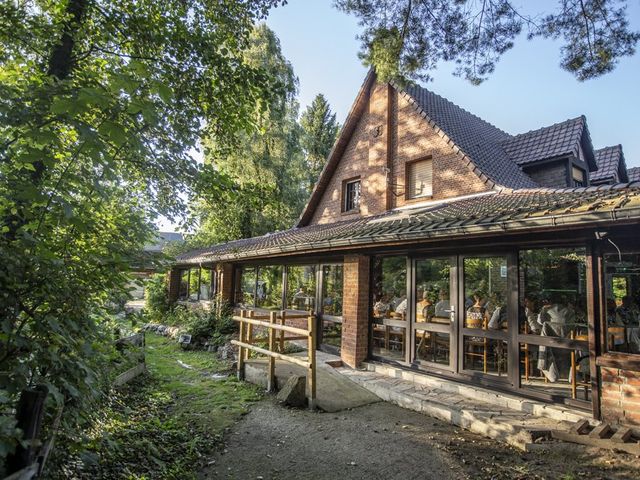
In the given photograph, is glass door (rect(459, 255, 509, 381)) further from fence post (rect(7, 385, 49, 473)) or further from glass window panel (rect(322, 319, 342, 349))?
fence post (rect(7, 385, 49, 473))

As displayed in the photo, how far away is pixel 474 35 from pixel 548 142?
731cm

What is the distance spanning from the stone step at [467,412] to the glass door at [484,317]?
0.59 m

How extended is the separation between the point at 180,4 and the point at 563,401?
730 centimetres

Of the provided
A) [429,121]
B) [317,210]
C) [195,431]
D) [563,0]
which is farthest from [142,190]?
[317,210]

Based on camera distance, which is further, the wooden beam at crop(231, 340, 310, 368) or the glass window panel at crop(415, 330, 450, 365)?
the glass window panel at crop(415, 330, 450, 365)

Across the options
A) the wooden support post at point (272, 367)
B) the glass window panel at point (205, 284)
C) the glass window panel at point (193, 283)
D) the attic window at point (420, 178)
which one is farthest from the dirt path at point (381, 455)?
the glass window panel at point (193, 283)

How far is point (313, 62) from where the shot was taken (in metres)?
8.12

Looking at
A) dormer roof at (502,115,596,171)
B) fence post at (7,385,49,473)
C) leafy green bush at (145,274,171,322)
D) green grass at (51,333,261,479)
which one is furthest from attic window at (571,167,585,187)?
leafy green bush at (145,274,171,322)

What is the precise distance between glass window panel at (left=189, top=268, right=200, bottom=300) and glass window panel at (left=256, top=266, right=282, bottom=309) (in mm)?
6488

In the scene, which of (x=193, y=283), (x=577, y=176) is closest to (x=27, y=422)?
(x=577, y=176)

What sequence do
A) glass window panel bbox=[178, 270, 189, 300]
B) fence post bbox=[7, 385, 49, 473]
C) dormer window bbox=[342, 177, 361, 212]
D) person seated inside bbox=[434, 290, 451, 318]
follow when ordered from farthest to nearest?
glass window panel bbox=[178, 270, 189, 300] < dormer window bbox=[342, 177, 361, 212] < person seated inside bbox=[434, 290, 451, 318] < fence post bbox=[7, 385, 49, 473]

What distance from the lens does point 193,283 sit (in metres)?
18.7

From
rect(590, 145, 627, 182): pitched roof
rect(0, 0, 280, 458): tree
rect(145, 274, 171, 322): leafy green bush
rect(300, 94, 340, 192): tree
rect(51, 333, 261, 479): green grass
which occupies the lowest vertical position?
rect(51, 333, 261, 479): green grass

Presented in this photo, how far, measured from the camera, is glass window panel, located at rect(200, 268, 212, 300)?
17125mm
